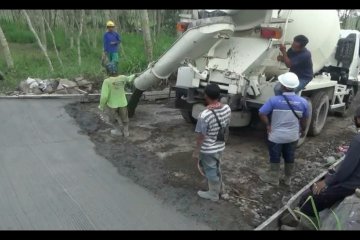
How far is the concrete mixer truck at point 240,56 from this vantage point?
5.62m

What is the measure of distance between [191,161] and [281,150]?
1.29 m

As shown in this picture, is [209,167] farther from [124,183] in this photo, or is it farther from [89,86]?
[89,86]

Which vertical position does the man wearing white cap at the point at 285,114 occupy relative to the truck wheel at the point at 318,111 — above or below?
above

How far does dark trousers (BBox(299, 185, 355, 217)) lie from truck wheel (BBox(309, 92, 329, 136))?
313cm

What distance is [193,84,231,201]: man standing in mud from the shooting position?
4047mm

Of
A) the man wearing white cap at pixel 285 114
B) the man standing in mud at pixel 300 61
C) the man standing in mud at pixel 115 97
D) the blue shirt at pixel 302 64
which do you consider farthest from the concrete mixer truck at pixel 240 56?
the man wearing white cap at pixel 285 114

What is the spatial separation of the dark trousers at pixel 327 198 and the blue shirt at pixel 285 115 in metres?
0.88

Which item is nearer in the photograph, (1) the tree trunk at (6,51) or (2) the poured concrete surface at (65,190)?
(2) the poured concrete surface at (65,190)

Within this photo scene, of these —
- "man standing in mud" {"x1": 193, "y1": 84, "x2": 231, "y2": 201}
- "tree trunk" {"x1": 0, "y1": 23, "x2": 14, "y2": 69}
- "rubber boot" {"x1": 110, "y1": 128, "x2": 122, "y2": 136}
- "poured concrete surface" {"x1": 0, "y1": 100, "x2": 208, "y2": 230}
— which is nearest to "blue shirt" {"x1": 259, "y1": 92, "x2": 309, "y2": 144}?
"man standing in mud" {"x1": 193, "y1": 84, "x2": 231, "y2": 201}

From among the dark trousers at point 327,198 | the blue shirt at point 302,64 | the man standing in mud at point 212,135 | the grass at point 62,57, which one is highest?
the blue shirt at point 302,64

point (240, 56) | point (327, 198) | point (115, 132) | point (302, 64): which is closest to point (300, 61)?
point (302, 64)

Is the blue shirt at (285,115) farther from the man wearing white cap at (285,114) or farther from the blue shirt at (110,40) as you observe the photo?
the blue shirt at (110,40)
